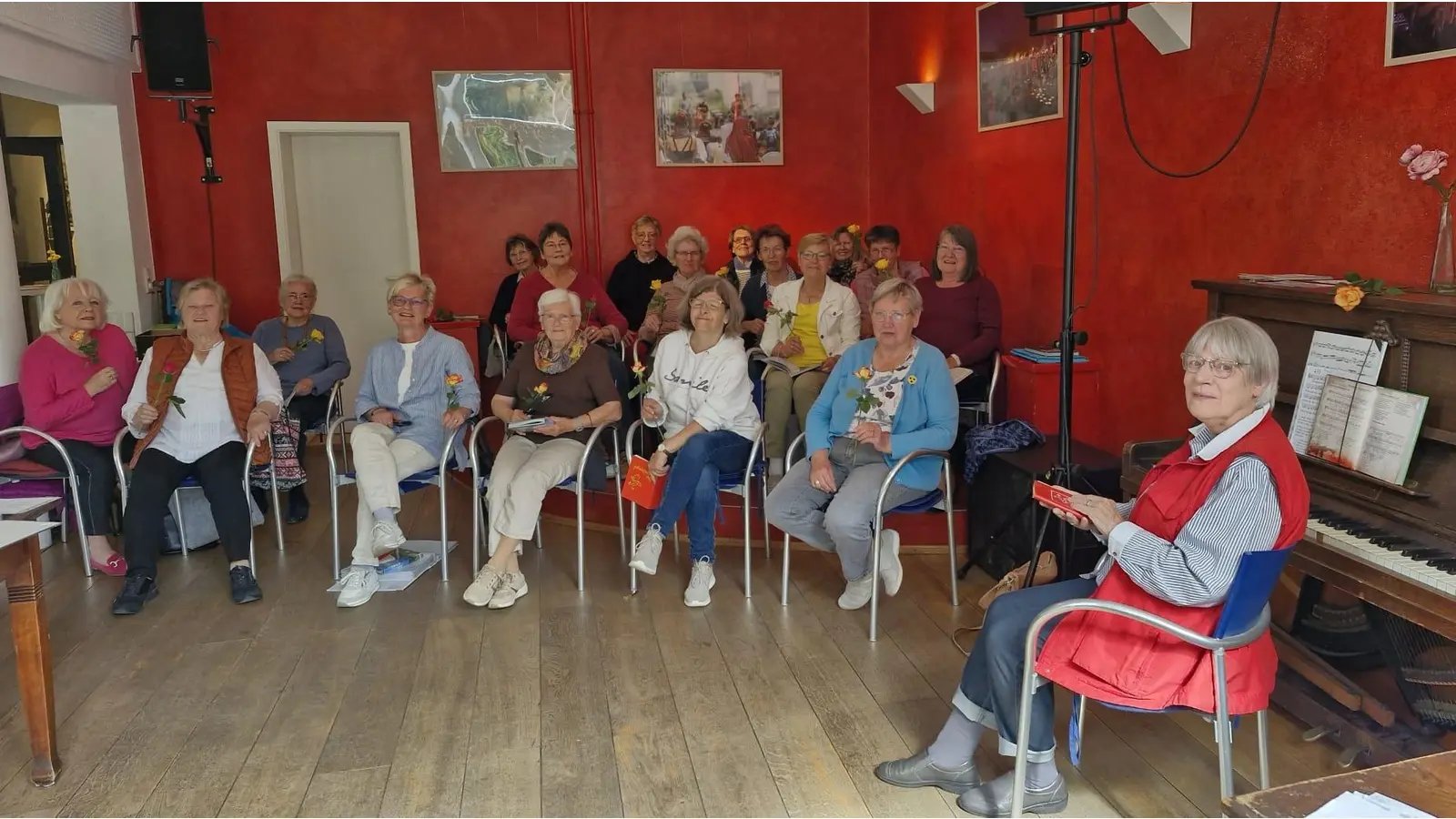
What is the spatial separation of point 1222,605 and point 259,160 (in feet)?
21.9

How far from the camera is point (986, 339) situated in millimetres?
4684

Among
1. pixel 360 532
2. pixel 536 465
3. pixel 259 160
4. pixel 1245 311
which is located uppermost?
pixel 259 160

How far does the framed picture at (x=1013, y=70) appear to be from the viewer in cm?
486

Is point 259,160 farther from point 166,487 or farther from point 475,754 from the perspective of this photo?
point 475,754

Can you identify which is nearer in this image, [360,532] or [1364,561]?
[1364,561]

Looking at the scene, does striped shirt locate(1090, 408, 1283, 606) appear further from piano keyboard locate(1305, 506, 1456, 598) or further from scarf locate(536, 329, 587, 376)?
scarf locate(536, 329, 587, 376)

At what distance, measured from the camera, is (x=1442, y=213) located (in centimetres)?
276

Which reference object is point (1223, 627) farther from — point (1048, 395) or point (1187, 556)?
point (1048, 395)

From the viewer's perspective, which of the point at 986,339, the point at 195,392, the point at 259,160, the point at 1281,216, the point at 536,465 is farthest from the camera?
the point at 259,160

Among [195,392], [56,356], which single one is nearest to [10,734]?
[195,392]

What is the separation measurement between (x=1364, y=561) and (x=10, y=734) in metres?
3.52

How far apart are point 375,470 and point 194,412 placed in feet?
2.78

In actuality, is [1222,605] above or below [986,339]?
below

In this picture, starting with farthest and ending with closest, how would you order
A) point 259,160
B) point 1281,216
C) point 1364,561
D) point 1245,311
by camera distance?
1. point 259,160
2. point 1281,216
3. point 1245,311
4. point 1364,561
